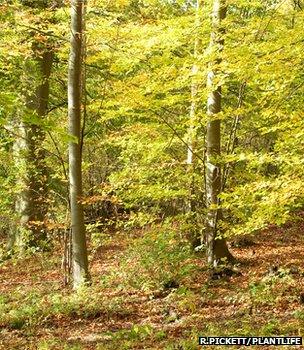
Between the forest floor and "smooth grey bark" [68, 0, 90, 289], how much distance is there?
65 cm

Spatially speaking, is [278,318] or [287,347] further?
[278,318]

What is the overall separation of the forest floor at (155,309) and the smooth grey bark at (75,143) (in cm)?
65

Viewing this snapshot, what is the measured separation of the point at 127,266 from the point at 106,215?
1119cm

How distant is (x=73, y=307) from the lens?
850cm

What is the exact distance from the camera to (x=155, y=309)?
8.38 m

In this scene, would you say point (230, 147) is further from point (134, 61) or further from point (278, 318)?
point (278, 318)

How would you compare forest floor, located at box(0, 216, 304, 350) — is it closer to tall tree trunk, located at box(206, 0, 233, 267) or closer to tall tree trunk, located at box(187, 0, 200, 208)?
tall tree trunk, located at box(206, 0, 233, 267)

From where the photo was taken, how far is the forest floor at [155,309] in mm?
6828

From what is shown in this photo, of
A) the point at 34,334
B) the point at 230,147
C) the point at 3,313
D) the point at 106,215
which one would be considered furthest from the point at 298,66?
the point at 106,215

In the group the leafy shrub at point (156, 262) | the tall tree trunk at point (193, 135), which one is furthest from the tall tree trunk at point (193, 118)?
the leafy shrub at point (156, 262)

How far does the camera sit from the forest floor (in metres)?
6.83

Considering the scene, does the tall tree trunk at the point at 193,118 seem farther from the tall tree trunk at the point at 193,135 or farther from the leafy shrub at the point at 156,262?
the leafy shrub at the point at 156,262

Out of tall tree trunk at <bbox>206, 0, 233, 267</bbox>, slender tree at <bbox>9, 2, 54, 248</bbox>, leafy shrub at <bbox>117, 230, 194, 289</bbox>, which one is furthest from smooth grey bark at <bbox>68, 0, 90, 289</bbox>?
slender tree at <bbox>9, 2, 54, 248</bbox>

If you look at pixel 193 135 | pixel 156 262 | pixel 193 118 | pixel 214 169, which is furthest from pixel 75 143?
pixel 156 262
